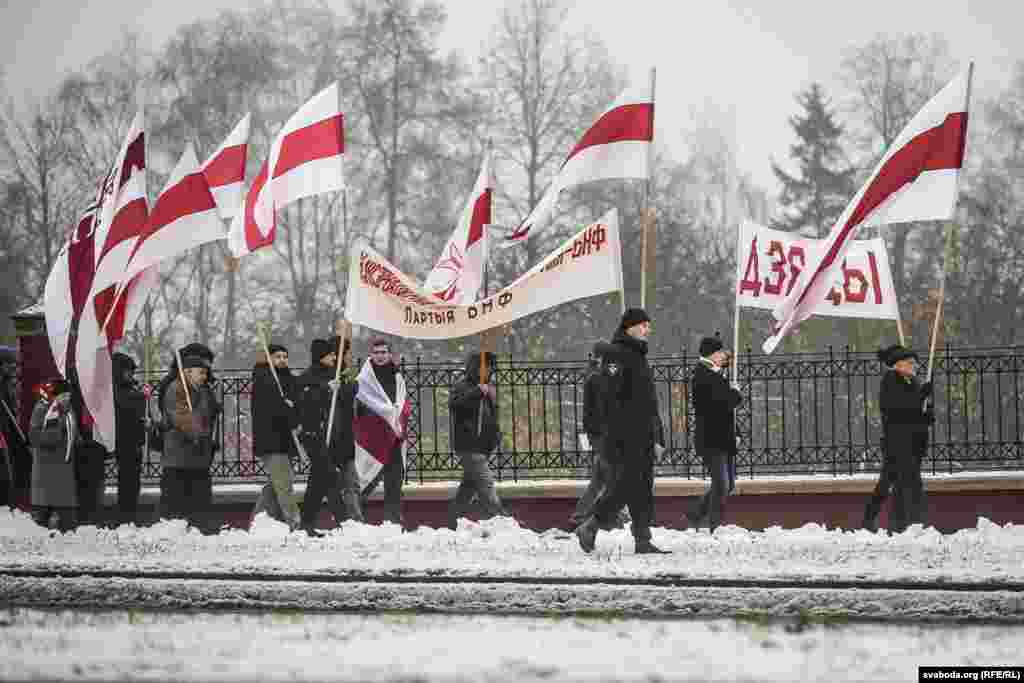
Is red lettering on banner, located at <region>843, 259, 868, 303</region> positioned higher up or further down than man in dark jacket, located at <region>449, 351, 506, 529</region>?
higher up

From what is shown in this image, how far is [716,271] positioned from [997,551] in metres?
32.9

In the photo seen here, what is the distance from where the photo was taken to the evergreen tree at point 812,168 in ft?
199

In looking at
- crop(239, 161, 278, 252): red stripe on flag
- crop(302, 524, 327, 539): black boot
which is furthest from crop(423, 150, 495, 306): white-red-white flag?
crop(302, 524, 327, 539): black boot

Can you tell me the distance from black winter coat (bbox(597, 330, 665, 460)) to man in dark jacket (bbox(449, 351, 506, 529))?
3411mm

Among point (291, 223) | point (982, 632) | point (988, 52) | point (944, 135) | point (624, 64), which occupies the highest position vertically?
point (988, 52)

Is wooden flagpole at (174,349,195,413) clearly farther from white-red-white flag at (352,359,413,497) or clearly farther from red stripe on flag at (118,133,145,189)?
red stripe on flag at (118,133,145,189)

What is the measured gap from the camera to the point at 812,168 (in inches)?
2442

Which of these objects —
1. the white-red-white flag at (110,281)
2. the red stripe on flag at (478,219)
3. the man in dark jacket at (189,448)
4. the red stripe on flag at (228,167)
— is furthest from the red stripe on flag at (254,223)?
the red stripe on flag at (478,219)

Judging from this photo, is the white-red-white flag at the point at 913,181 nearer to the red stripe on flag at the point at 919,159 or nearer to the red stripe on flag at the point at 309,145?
the red stripe on flag at the point at 919,159

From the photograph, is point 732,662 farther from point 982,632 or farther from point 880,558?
point 880,558

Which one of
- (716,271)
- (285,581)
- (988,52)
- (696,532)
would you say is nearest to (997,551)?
(696,532)

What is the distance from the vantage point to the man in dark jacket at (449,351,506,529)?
1748 centimetres

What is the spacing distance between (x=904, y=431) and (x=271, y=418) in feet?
19.5

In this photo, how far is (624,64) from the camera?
55844mm
